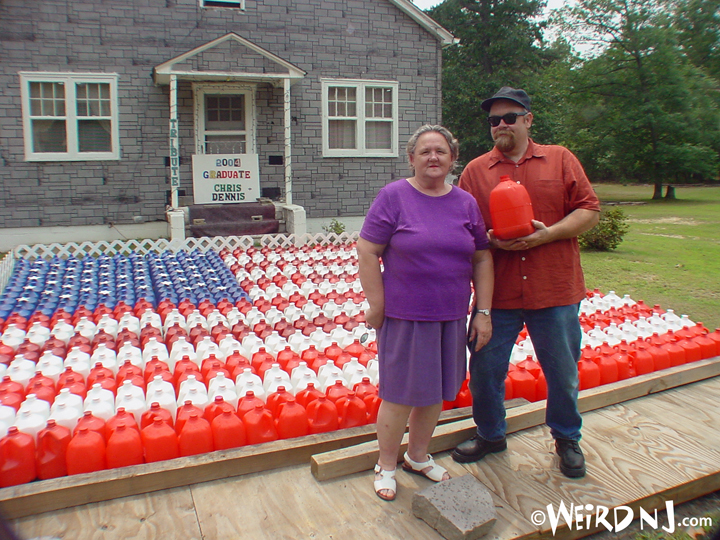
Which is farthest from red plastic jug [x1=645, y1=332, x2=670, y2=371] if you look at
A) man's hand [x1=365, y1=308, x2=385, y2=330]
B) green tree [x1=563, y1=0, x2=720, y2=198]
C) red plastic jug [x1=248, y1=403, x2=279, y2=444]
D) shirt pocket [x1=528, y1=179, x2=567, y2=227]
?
green tree [x1=563, y1=0, x2=720, y2=198]

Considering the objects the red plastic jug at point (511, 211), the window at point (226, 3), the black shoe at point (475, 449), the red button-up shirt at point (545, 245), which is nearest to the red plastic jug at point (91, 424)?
the black shoe at point (475, 449)

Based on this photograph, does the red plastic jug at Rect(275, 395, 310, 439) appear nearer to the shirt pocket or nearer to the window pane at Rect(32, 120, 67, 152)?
the shirt pocket

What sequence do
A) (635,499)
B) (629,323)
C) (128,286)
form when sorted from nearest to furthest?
(635,499) → (629,323) → (128,286)

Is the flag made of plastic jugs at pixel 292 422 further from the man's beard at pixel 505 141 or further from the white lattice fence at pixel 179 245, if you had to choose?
the white lattice fence at pixel 179 245

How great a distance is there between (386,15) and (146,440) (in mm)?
13418

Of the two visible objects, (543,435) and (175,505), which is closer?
(175,505)

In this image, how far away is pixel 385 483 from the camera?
318cm

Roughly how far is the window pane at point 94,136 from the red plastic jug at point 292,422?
11.5 m

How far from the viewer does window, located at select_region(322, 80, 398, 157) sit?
1471 cm

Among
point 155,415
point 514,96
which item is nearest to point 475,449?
point 155,415

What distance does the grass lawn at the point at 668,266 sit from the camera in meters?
8.76

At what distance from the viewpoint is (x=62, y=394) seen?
12.4 feet

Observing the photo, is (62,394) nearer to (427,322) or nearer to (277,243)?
(427,322)

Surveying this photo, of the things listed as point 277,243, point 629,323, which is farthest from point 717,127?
point 629,323
